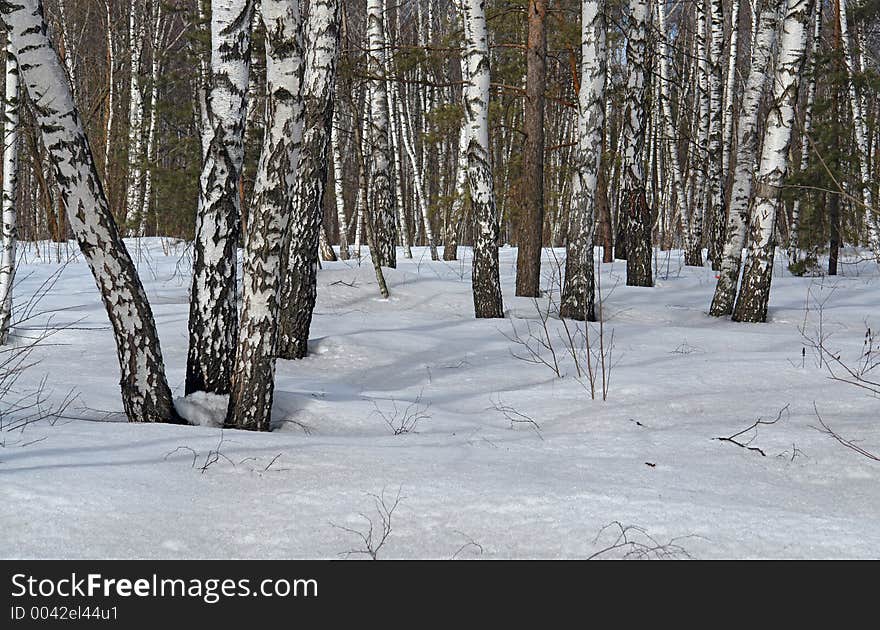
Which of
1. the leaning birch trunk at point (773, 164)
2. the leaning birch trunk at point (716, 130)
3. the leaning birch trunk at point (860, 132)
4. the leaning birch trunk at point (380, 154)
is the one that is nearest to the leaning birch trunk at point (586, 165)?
the leaning birch trunk at point (773, 164)

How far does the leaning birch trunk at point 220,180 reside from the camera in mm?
4293

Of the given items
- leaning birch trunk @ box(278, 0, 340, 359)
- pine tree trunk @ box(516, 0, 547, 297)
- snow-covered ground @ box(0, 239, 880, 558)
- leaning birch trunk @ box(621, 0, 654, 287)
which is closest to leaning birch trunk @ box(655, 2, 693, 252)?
leaning birch trunk @ box(621, 0, 654, 287)

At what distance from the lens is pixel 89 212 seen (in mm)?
3922

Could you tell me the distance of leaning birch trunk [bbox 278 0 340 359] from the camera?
6066mm

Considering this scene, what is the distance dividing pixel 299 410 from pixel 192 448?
1180 millimetres

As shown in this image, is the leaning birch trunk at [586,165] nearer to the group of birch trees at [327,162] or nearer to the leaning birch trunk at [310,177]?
the group of birch trees at [327,162]

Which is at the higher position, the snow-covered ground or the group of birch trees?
the group of birch trees

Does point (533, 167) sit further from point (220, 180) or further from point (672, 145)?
point (672, 145)

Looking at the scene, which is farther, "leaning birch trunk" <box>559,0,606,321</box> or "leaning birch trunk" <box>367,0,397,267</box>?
"leaning birch trunk" <box>367,0,397,267</box>

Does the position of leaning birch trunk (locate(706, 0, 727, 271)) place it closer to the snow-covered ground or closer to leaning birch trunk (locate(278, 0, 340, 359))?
the snow-covered ground

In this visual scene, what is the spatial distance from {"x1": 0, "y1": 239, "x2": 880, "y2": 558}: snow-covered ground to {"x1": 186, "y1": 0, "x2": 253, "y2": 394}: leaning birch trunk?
533mm

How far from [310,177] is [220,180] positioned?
1.93 meters

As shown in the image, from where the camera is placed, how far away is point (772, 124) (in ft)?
26.2

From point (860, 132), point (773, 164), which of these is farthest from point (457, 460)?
point (860, 132)
